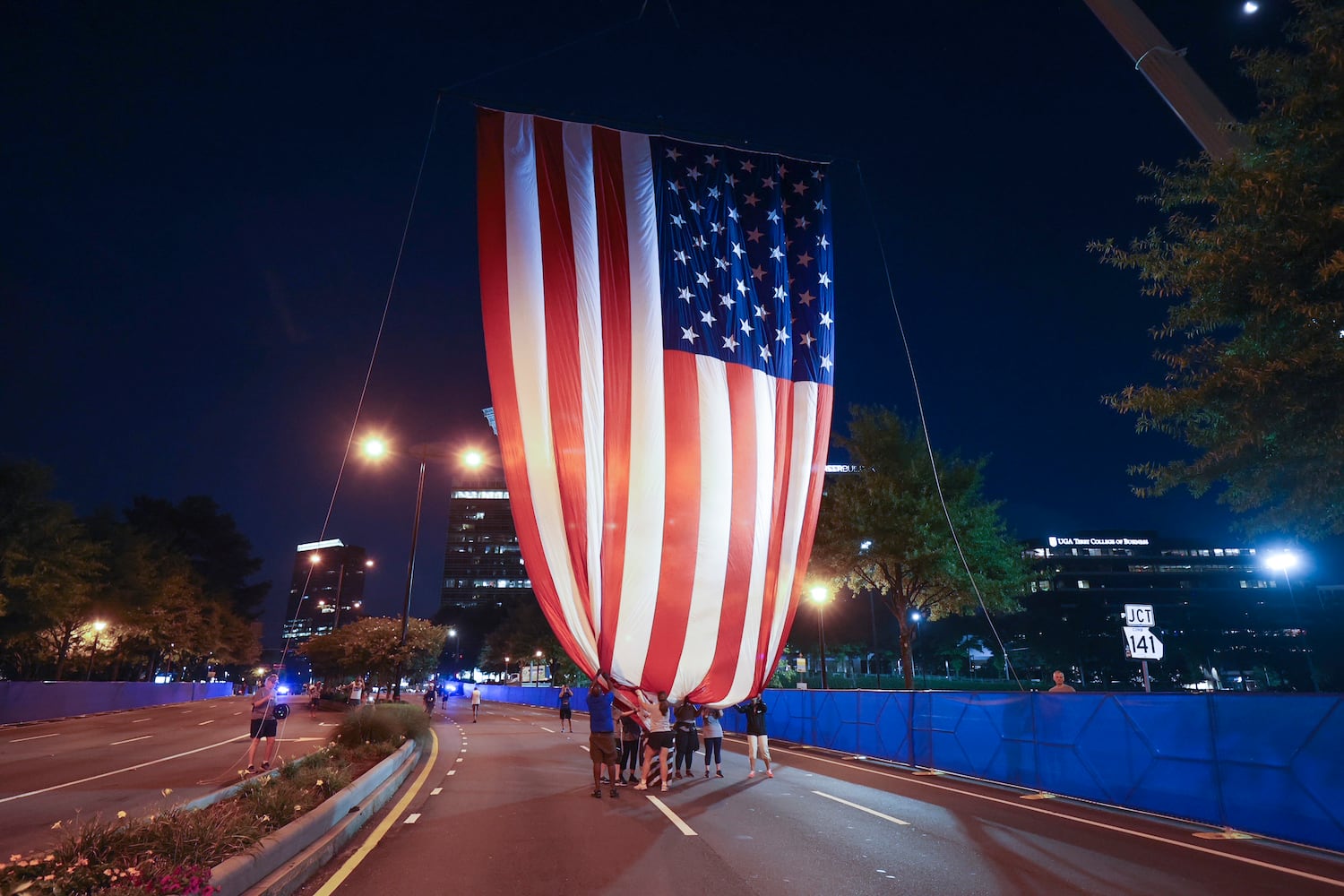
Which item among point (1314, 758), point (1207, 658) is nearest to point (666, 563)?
point (1314, 758)

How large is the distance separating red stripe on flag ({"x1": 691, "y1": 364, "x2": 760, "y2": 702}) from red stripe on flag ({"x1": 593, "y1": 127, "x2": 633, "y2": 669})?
179 centimetres

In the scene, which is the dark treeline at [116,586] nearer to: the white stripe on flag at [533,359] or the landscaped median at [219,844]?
the landscaped median at [219,844]

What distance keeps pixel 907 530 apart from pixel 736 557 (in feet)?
55.3

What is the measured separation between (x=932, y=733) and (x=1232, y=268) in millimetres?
11797

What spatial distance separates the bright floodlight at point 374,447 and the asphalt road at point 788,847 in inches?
392

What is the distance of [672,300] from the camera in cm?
1214

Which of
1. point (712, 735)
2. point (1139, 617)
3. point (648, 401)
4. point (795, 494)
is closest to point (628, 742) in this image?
point (712, 735)

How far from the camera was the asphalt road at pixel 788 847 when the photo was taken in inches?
276

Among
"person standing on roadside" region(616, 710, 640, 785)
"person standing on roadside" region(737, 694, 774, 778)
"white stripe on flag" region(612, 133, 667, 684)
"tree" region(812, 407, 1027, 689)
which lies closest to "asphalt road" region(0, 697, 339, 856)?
"white stripe on flag" region(612, 133, 667, 684)

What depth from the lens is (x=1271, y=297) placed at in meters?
9.92

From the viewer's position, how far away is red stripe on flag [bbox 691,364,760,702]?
37.5ft

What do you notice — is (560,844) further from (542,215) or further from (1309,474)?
(1309,474)

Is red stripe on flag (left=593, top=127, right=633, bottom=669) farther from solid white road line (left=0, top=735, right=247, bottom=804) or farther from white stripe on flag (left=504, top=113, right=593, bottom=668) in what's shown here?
solid white road line (left=0, top=735, right=247, bottom=804)

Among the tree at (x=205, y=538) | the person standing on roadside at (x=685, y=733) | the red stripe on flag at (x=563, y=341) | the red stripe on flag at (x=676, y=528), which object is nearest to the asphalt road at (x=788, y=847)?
the person standing on roadside at (x=685, y=733)
